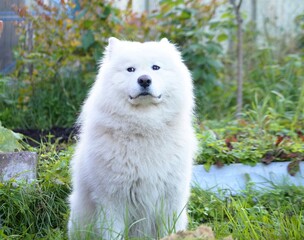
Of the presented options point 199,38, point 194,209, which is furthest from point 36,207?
point 199,38

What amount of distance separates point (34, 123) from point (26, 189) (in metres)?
2.56

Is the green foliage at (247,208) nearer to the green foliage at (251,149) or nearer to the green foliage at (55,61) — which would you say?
the green foliage at (251,149)

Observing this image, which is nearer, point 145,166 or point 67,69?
point 145,166

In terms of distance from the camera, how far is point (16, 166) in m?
4.19

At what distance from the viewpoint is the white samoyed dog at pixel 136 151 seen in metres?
3.44

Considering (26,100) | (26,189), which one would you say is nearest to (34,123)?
(26,100)

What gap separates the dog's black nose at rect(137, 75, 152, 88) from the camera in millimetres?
3445

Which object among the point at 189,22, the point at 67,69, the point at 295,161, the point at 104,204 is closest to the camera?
the point at 104,204

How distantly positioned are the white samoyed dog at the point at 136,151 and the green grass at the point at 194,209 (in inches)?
14.5

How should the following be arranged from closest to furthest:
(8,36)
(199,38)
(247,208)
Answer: (247,208) → (8,36) → (199,38)

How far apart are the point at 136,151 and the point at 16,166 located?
113cm

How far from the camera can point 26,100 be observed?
22.0ft

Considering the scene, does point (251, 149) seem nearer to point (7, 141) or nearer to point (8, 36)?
point (7, 141)

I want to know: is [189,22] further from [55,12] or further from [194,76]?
[55,12]
